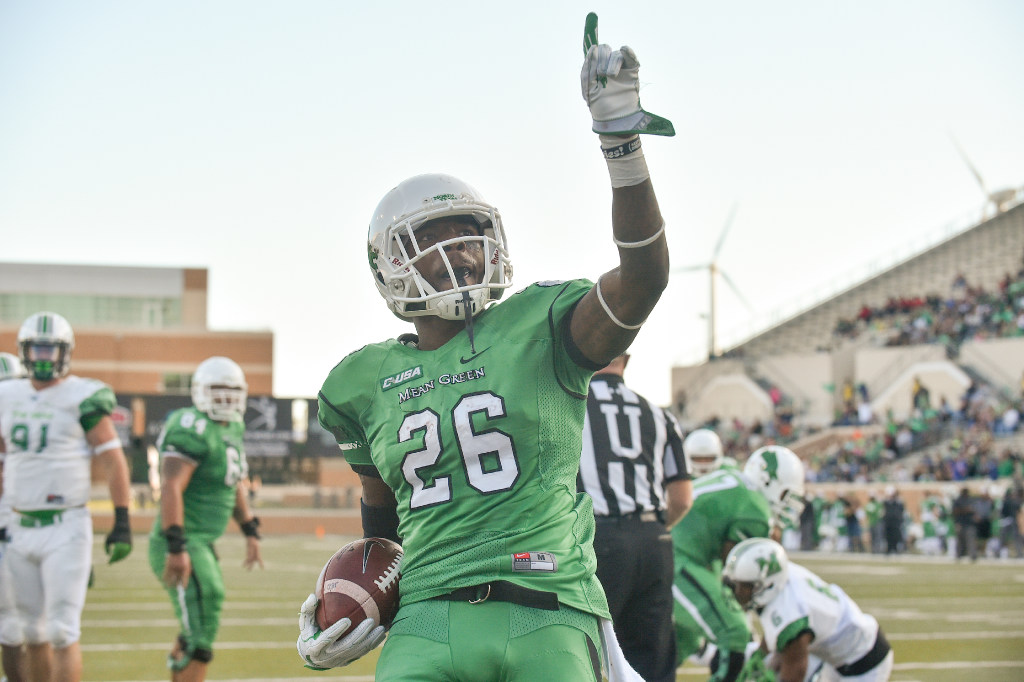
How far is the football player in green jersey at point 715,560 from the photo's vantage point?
5.80 metres

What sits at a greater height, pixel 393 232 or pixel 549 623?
pixel 393 232

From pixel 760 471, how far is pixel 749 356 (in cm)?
3146

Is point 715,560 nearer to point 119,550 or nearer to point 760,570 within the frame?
point 760,570

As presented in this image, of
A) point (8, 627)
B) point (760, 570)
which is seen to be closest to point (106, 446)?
point (8, 627)

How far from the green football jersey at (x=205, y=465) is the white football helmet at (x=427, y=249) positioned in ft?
13.3

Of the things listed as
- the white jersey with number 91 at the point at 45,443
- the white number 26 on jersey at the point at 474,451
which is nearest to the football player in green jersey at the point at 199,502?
the white jersey with number 91 at the point at 45,443

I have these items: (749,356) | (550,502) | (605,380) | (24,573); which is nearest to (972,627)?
(605,380)

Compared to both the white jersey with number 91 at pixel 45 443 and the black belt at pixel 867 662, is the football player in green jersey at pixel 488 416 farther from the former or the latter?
the white jersey with number 91 at pixel 45 443

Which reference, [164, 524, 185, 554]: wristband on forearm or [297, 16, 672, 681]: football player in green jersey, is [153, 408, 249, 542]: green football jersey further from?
[297, 16, 672, 681]: football player in green jersey

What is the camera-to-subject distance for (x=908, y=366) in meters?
31.2

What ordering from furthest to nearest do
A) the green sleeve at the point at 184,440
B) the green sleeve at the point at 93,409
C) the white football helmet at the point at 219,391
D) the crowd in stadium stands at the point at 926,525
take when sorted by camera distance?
1. the crowd in stadium stands at the point at 926,525
2. the white football helmet at the point at 219,391
3. the green sleeve at the point at 184,440
4. the green sleeve at the point at 93,409

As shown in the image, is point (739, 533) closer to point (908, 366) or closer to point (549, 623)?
point (549, 623)

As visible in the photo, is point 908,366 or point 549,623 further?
point 908,366

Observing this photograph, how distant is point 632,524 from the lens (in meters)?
5.00
